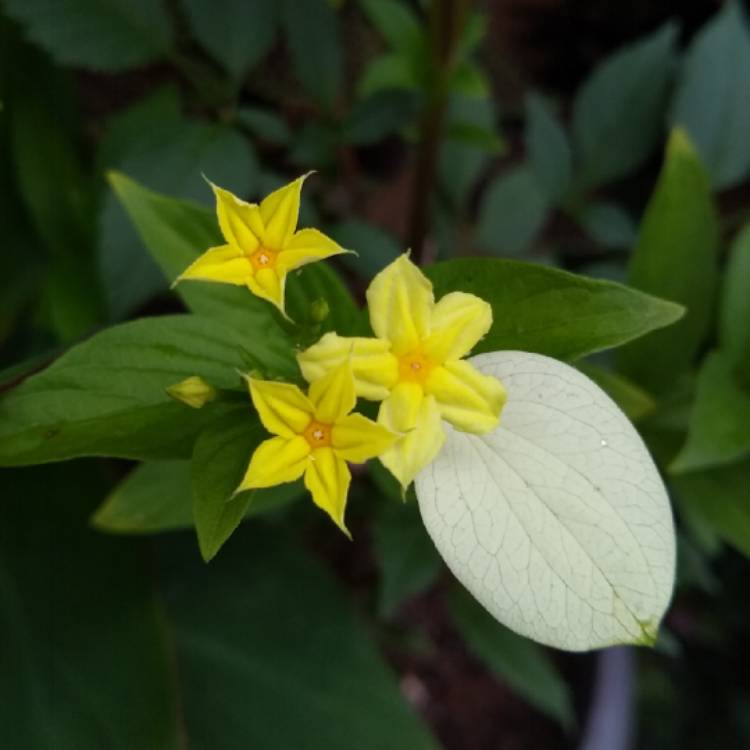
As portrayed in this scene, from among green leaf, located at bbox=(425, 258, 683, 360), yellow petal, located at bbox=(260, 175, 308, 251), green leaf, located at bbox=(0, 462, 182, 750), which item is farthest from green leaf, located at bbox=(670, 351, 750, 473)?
green leaf, located at bbox=(0, 462, 182, 750)

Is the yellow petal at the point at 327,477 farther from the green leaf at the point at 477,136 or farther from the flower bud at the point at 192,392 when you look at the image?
the green leaf at the point at 477,136

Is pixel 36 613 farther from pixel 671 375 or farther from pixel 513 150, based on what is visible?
pixel 513 150

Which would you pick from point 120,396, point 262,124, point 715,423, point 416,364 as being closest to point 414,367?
point 416,364

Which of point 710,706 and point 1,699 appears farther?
point 710,706

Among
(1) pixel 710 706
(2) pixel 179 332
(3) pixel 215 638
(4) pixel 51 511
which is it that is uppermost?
(2) pixel 179 332

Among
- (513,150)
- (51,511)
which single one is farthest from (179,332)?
(513,150)

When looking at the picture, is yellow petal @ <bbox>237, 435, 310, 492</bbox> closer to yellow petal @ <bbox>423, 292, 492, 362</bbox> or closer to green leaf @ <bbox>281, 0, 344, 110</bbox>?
yellow petal @ <bbox>423, 292, 492, 362</bbox>

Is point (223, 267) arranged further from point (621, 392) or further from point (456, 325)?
point (621, 392)

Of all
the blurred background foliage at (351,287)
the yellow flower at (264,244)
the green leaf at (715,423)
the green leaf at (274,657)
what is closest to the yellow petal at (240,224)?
the yellow flower at (264,244)

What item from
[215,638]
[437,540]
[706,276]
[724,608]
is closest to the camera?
[437,540]
